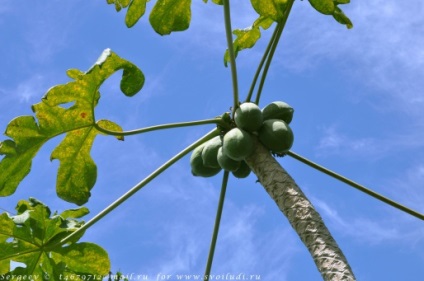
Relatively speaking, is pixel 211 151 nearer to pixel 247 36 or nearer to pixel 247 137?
pixel 247 137

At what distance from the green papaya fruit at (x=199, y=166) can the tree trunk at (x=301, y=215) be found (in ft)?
1.41

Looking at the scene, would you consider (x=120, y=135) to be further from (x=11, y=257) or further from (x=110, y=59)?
(x=11, y=257)

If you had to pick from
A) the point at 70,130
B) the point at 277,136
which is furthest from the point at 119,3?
the point at 277,136

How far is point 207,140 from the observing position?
155 inches

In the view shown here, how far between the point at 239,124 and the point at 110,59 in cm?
86

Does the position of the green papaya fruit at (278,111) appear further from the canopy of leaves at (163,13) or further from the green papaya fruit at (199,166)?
the canopy of leaves at (163,13)

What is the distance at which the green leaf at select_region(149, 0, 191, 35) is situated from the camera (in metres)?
3.98

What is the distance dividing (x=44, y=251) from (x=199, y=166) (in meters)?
1.16

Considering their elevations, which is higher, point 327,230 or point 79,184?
point 79,184

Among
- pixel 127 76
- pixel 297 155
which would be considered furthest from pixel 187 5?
pixel 297 155

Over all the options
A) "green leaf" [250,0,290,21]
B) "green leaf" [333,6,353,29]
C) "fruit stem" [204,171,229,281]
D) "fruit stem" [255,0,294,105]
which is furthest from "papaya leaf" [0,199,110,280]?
"green leaf" [333,6,353,29]

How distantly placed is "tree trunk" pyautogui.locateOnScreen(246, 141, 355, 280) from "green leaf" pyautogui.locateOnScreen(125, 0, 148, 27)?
4.27 feet

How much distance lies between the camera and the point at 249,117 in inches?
140

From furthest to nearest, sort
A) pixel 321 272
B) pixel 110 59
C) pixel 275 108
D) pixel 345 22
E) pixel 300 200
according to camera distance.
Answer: pixel 345 22, pixel 275 108, pixel 110 59, pixel 300 200, pixel 321 272
